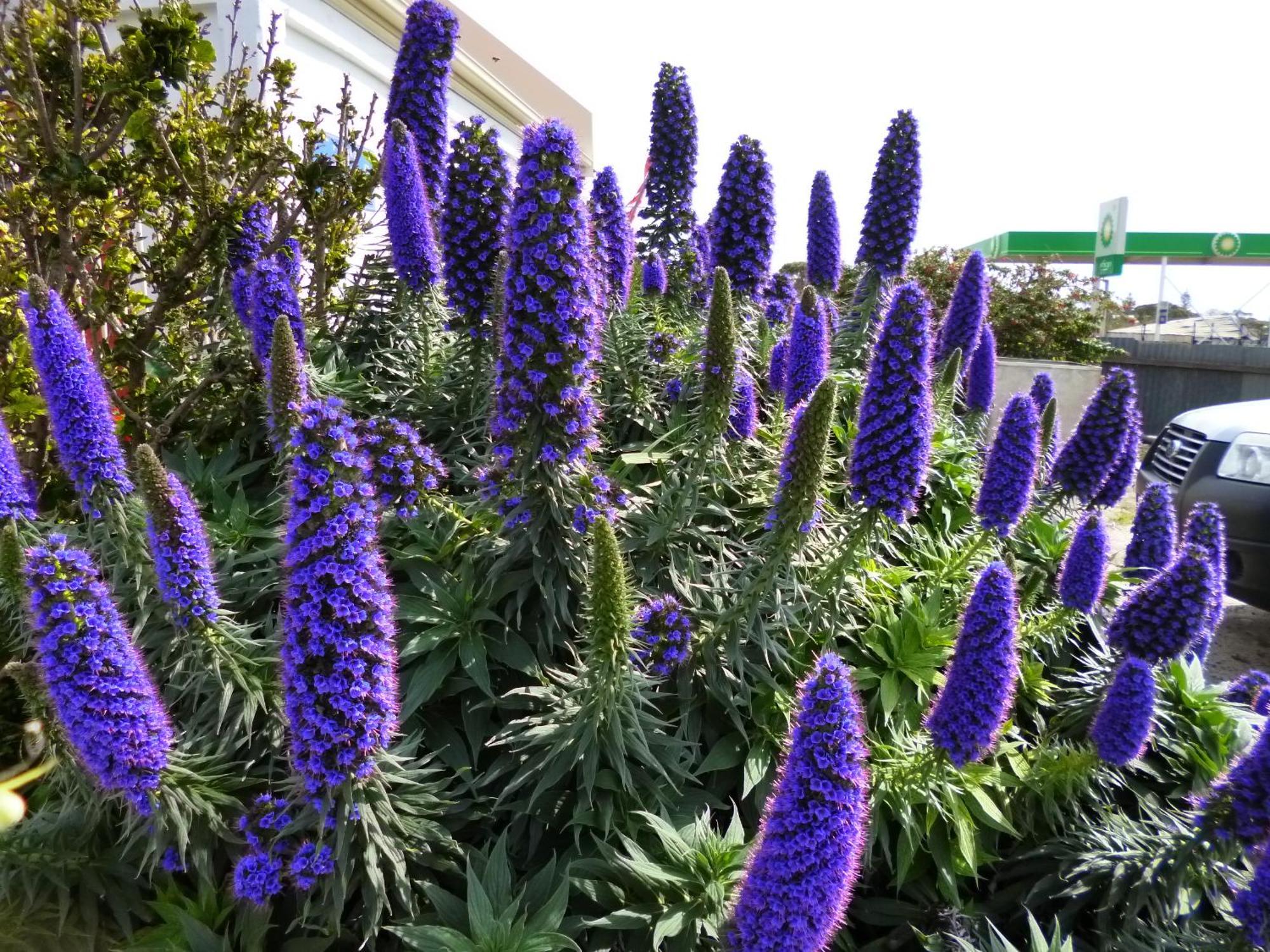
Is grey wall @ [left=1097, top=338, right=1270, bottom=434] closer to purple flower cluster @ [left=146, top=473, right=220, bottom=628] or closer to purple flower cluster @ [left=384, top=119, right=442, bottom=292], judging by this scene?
purple flower cluster @ [left=384, top=119, right=442, bottom=292]

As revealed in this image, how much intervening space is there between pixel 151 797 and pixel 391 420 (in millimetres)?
1744

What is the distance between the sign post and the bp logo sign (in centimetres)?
1251

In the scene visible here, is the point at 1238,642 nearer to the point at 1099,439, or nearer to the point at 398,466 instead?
the point at 1099,439

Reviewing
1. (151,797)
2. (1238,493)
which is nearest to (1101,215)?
(1238,493)

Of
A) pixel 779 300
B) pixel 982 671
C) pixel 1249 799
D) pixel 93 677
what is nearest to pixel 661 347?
pixel 779 300

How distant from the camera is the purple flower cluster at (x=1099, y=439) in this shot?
174 inches

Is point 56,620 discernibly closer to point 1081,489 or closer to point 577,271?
point 577,271

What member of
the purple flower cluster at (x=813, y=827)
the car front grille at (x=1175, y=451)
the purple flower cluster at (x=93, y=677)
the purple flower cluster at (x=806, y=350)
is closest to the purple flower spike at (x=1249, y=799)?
the purple flower cluster at (x=813, y=827)

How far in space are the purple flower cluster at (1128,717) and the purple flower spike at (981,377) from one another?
3.57 m

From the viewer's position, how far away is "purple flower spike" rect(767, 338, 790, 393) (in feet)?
15.9

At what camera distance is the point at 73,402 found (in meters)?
2.82

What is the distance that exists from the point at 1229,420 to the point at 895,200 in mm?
5042

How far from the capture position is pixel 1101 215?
113ft

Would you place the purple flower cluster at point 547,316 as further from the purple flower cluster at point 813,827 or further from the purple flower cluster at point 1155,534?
the purple flower cluster at point 1155,534
